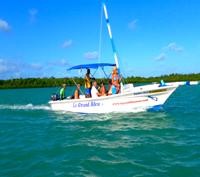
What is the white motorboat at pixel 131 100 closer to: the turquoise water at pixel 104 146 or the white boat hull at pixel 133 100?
the white boat hull at pixel 133 100

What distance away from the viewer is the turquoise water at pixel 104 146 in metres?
11.1

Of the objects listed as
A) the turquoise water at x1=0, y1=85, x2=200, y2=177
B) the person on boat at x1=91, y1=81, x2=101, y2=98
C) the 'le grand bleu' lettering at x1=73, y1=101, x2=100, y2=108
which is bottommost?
the turquoise water at x1=0, y1=85, x2=200, y2=177

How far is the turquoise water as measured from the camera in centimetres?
1111

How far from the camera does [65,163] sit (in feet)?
39.3

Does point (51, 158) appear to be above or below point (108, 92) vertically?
below

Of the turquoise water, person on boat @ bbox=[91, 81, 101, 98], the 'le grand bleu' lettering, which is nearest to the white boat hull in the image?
the 'le grand bleu' lettering

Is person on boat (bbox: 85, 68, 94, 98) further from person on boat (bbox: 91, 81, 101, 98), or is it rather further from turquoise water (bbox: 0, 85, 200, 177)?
turquoise water (bbox: 0, 85, 200, 177)

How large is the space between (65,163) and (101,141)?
3.46 m

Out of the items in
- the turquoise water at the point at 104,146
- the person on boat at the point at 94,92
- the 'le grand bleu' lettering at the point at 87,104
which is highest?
the person on boat at the point at 94,92

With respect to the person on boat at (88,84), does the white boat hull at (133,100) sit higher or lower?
lower

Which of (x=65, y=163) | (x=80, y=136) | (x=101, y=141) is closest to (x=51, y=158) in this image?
(x=65, y=163)

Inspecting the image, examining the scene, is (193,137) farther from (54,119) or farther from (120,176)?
(54,119)

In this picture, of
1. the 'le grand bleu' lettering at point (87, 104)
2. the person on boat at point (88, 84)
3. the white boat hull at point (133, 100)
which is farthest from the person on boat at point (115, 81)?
the person on boat at point (88, 84)

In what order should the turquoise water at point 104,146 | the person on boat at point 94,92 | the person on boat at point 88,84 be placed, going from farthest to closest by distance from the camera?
1. the person on boat at point 88,84
2. the person on boat at point 94,92
3. the turquoise water at point 104,146
